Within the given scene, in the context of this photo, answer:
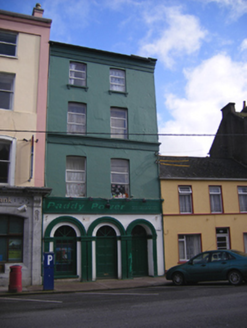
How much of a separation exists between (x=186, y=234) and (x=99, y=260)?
5721mm

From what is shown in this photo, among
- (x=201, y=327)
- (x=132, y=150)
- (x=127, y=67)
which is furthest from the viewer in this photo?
(x=127, y=67)

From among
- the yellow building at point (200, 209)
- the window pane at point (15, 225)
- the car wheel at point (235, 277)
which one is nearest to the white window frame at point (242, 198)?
the yellow building at point (200, 209)

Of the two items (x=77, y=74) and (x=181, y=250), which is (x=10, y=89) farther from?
(x=181, y=250)

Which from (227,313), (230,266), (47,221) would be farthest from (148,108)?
(227,313)

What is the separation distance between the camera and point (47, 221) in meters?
17.6

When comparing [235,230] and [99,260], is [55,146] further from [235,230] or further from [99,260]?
[235,230]

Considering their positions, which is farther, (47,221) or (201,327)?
(47,221)

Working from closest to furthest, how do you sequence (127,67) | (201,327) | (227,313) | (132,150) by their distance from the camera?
1. (201,327)
2. (227,313)
3. (132,150)
4. (127,67)

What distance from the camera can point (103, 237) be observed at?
18891mm

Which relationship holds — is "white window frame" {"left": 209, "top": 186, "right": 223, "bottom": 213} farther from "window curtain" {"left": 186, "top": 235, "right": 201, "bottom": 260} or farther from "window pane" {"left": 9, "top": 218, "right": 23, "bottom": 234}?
"window pane" {"left": 9, "top": 218, "right": 23, "bottom": 234}

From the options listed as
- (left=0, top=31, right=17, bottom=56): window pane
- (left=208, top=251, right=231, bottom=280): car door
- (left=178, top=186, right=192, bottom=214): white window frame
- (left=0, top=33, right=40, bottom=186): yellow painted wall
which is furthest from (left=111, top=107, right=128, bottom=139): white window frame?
(left=208, top=251, right=231, bottom=280): car door

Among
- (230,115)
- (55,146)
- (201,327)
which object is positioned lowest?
(201,327)

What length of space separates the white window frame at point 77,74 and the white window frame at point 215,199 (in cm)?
1078

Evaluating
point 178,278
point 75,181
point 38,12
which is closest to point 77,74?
point 38,12
